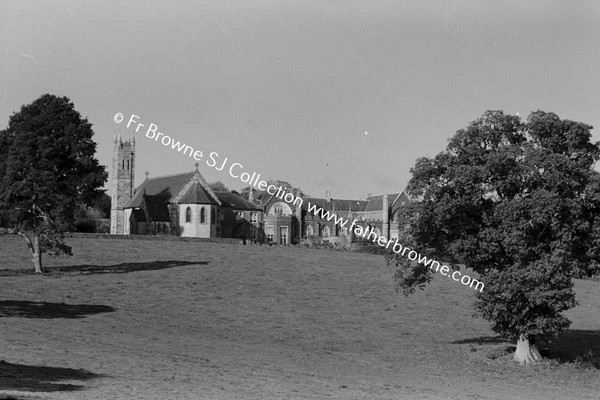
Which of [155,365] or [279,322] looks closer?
[155,365]

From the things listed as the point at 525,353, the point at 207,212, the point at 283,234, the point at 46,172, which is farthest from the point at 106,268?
the point at 283,234

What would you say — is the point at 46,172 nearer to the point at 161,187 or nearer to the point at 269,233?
the point at 161,187

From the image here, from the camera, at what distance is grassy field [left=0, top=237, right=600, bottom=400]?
23.6 meters

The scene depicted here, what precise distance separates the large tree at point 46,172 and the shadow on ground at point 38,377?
1220 inches

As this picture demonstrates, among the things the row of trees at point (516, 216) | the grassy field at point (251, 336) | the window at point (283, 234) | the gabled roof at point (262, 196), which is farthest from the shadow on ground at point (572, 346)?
the gabled roof at point (262, 196)

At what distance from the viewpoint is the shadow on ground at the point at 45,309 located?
38.4m

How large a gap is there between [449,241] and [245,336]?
10954 mm

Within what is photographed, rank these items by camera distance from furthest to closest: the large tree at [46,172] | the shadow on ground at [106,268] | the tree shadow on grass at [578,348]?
the shadow on ground at [106,268] → the large tree at [46,172] → the tree shadow on grass at [578,348]

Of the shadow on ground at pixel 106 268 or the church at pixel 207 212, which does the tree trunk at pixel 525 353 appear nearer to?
the shadow on ground at pixel 106 268

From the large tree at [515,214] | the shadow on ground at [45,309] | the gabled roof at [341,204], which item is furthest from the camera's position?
the gabled roof at [341,204]

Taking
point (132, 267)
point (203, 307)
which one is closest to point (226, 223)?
point (132, 267)

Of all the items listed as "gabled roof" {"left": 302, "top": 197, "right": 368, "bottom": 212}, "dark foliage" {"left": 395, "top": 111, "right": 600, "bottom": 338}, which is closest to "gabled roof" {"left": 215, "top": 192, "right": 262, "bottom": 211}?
"gabled roof" {"left": 302, "top": 197, "right": 368, "bottom": 212}

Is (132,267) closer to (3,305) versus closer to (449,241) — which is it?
(3,305)

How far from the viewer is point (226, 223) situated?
374 ft
